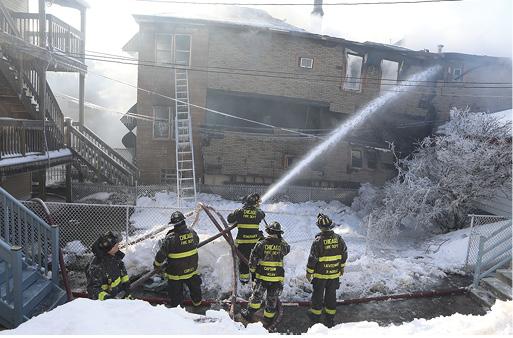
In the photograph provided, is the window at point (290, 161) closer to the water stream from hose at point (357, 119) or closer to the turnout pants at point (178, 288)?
the water stream from hose at point (357, 119)

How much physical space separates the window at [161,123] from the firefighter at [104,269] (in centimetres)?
1149

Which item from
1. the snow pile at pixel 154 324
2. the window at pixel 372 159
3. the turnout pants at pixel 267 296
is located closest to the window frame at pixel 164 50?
the window at pixel 372 159

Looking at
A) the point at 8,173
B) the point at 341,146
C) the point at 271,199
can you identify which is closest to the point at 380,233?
the point at 271,199

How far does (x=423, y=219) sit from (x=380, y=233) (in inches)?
57.9

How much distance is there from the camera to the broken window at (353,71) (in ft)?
52.6

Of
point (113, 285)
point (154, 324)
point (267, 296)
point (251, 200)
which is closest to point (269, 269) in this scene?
point (267, 296)

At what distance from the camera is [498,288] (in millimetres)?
5996

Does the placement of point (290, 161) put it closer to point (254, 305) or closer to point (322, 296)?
point (322, 296)

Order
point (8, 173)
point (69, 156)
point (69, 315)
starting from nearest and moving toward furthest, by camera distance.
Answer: point (69, 315), point (8, 173), point (69, 156)

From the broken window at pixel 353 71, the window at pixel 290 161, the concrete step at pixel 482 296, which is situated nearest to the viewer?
the concrete step at pixel 482 296

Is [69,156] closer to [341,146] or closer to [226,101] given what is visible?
[226,101]

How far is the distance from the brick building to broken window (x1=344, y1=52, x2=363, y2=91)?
77 mm

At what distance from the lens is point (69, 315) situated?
10.4ft

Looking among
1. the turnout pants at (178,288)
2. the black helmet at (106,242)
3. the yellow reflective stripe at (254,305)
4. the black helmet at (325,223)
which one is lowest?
the yellow reflective stripe at (254,305)
